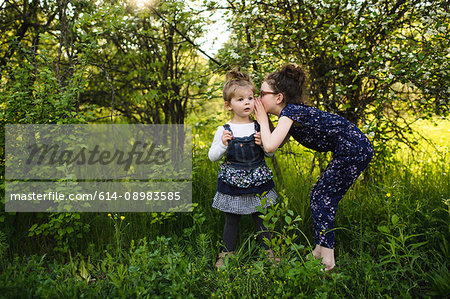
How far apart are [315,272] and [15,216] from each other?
103 inches

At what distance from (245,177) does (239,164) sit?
11 cm

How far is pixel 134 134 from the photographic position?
4934 mm

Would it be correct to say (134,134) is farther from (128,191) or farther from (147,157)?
(128,191)

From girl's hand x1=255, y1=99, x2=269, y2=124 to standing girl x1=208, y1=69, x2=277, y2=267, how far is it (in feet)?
0.13

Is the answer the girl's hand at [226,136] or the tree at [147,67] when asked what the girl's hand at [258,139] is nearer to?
the girl's hand at [226,136]

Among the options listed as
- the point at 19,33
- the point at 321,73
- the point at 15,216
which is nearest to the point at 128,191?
the point at 15,216

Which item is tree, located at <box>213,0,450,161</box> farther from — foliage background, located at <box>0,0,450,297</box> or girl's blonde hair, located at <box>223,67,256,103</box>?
girl's blonde hair, located at <box>223,67,256,103</box>

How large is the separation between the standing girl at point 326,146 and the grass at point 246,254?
0.20m

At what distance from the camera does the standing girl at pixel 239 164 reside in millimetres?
2303

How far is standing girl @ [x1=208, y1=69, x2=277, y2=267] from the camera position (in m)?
2.30

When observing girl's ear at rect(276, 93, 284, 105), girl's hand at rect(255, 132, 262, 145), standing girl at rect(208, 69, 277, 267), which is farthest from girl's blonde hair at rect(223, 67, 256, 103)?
girl's hand at rect(255, 132, 262, 145)
